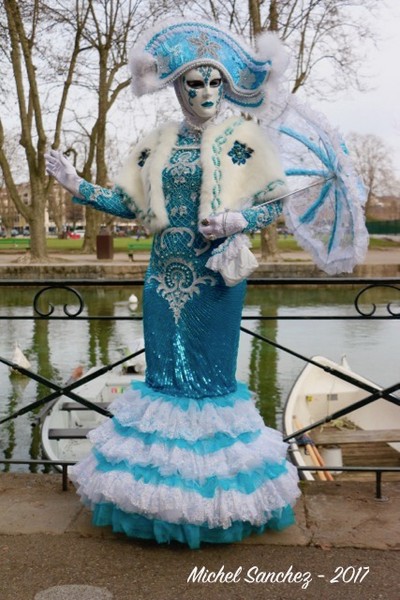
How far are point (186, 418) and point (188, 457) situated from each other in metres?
0.14

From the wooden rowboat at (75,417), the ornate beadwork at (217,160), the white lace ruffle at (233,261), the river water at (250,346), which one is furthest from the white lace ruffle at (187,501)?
the river water at (250,346)

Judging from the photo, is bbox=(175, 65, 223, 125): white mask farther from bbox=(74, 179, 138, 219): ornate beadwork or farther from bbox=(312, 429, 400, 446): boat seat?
bbox=(312, 429, 400, 446): boat seat

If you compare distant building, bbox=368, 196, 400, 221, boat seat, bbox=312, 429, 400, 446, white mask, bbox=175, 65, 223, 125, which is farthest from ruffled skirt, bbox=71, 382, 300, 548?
distant building, bbox=368, 196, 400, 221

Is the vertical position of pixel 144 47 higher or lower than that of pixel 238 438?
higher

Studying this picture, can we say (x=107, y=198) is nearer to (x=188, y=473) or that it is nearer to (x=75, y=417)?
(x=188, y=473)

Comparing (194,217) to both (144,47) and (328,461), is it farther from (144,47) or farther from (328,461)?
(328,461)

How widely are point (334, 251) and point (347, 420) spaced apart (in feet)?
18.2

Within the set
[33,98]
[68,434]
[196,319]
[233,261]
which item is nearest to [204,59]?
[233,261]

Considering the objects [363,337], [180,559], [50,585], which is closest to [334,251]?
[180,559]

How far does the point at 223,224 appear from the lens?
2273mm

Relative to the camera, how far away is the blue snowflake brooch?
95.7 inches

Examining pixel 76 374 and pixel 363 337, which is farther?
pixel 363 337

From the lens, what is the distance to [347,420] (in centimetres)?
772

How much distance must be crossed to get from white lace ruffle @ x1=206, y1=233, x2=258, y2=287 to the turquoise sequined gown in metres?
0.10
